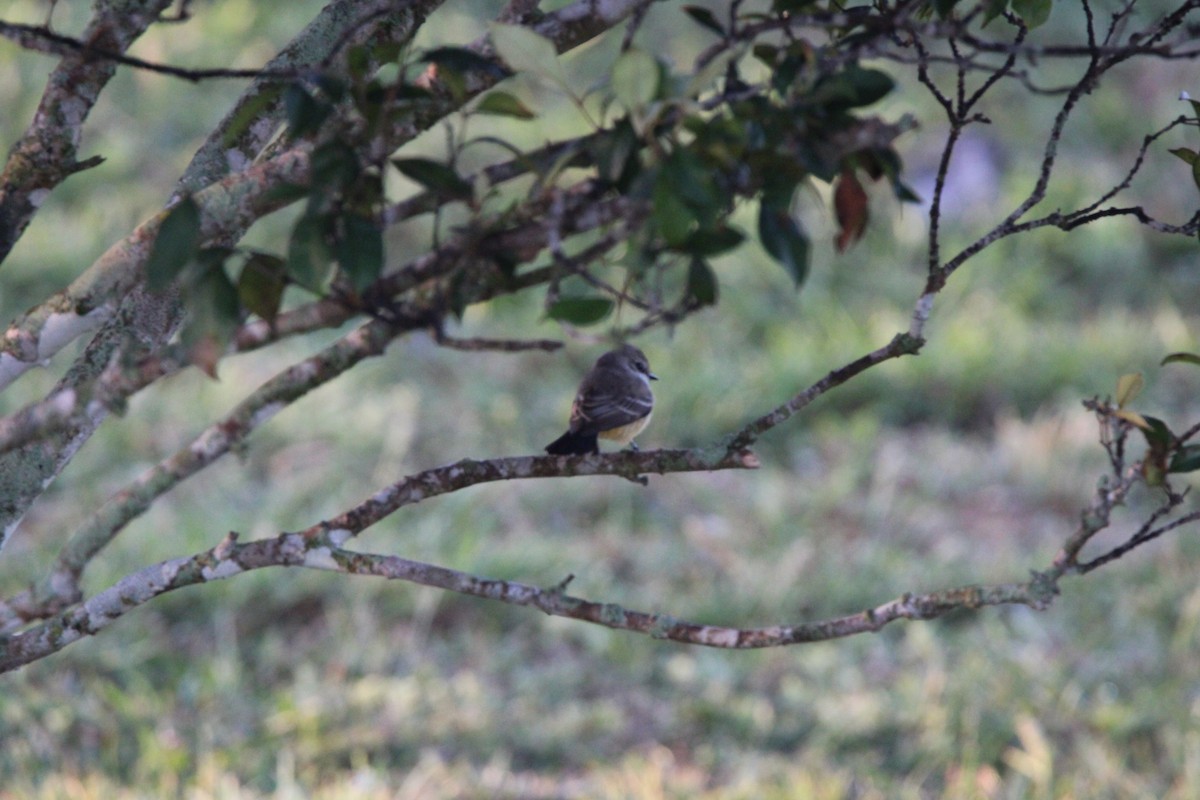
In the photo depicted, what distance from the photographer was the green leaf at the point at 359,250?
1583 millimetres

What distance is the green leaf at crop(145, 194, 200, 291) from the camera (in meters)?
1.58

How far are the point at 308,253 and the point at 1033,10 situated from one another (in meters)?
1.21

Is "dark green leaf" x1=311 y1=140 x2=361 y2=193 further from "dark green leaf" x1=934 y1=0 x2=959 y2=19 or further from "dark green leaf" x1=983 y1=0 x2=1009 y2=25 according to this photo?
"dark green leaf" x1=983 y1=0 x2=1009 y2=25

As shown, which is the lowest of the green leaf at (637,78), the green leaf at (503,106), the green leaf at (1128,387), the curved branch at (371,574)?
the curved branch at (371,574)

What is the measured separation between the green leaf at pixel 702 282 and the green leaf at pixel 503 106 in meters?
0.29

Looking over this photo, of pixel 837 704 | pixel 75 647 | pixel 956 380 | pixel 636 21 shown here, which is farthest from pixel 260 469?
pixel 636 21

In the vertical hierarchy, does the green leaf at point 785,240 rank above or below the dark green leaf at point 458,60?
below

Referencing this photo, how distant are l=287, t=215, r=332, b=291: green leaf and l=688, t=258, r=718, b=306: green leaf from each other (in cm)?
42

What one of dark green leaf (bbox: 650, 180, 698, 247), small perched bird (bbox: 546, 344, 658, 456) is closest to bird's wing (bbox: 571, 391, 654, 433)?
small perched bird (bbox: 546, 344, 658, 456)

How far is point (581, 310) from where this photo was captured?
163cm

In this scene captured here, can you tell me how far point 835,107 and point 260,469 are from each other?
5196mm

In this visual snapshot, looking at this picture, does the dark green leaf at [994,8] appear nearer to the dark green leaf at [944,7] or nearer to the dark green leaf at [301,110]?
the dark green leaf at [944,7]

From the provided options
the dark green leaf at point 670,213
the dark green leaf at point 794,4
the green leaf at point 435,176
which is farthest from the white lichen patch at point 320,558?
the dark green leaf at point 794,4

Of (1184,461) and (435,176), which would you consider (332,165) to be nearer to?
(435,176)
